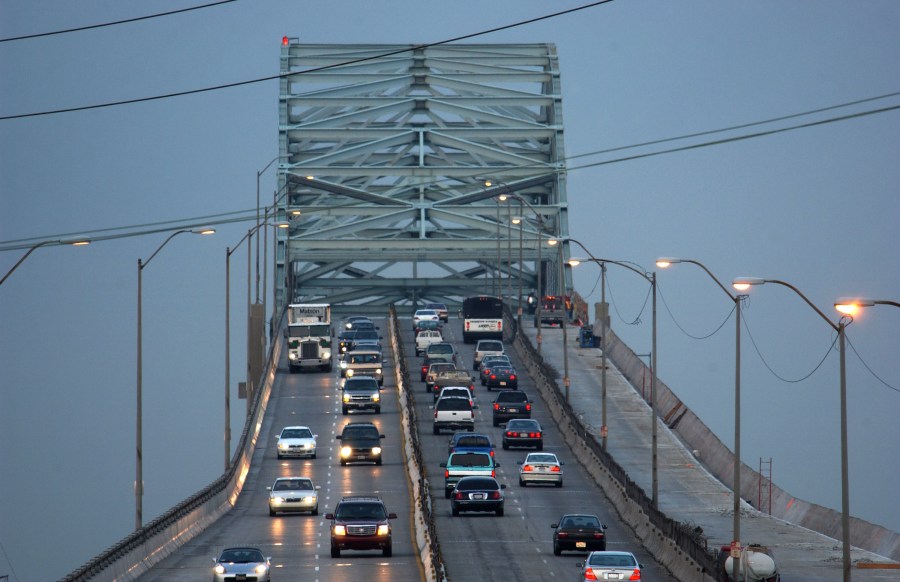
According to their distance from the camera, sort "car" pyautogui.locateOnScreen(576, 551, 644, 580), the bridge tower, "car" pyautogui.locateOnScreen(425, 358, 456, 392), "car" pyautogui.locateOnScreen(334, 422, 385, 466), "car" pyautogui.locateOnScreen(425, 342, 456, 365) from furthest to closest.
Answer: the bridge tower
"car" pyautogui.locateOnScreen(425, 342, 456, 365)
"car" pyautogui.locateOnScreen(425, 358, 456, 392)
"car" pyautogui.locateOnScreen(334, 422, 385, 466)
"car" pyautogui.locateOnScreen(576, 551, 644, 580)

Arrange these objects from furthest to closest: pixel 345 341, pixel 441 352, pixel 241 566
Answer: pixel 345 341, pixel 441 352, pixel 241 566

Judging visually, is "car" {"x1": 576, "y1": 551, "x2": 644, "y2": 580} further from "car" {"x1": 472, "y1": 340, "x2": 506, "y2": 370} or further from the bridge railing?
"car" {"x1": 472, "y1": 340, "x2": 506, "y2": 370}

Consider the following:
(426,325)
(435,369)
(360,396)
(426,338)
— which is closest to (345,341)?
(426,338)

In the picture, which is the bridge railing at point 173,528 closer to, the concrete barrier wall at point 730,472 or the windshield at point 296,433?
the windshield at point 296,433

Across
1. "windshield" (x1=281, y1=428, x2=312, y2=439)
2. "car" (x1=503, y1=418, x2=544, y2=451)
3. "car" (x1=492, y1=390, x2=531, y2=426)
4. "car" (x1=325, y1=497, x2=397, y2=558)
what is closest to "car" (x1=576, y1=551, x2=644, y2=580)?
"car" (x1=325, y1=497, x2=397, y2=558)

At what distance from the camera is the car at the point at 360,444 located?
71812 millimetres

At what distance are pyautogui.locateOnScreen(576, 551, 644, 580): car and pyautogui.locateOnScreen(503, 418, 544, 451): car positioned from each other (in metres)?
33.8

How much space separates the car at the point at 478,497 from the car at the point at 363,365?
35.6m

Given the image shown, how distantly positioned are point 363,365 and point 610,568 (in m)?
54.3

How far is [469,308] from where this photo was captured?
114 metres

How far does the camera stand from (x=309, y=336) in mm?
99938

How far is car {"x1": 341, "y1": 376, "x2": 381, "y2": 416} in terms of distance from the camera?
8575 centimetres

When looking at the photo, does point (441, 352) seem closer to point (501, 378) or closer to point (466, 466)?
point (501, 378)

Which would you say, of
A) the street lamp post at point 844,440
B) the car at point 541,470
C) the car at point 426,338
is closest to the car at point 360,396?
the car at point 541,470
